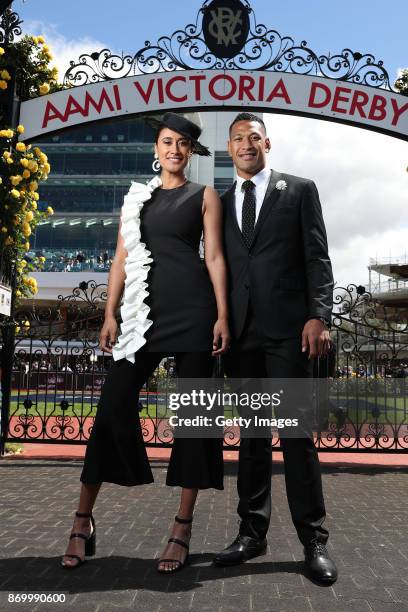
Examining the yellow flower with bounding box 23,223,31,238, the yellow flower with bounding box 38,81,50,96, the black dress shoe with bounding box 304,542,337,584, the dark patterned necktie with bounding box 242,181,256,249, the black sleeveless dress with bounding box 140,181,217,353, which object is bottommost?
the black dress shoe with bounding box 304,542,337,584

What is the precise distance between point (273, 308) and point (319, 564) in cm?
131

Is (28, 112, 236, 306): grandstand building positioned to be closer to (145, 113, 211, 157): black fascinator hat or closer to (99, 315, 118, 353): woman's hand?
(145, 113, 211, 157): black fascinator hat

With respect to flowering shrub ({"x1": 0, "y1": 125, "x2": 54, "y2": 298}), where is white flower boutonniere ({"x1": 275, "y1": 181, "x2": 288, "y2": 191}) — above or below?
below

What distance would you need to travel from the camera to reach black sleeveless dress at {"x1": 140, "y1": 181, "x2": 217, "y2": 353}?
312cm

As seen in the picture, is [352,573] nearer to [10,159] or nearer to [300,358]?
[300,358]

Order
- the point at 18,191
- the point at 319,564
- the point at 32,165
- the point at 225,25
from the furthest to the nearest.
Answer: the point at 225,25 < the point at 32,165 < the point at 18,191 < the point at 319,564

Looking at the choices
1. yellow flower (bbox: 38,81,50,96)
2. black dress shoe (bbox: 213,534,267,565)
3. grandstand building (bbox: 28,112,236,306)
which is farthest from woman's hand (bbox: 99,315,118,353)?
grandstand building (bbox: 28,112,236,306)

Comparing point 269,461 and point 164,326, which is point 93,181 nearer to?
point 164,326

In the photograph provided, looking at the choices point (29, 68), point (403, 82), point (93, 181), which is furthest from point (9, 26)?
point (93, 181)

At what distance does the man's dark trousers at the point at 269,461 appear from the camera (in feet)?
9.98

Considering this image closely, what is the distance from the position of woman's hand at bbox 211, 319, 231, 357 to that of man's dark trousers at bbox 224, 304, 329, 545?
157 millimetres

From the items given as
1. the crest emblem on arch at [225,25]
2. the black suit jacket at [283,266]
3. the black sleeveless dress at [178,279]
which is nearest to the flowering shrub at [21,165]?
the crest emblem on arch at [225,25]

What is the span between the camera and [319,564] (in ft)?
9.43

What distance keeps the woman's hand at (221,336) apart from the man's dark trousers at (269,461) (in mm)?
157
